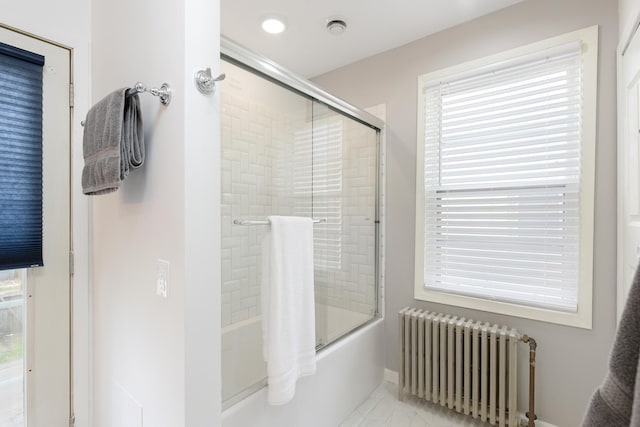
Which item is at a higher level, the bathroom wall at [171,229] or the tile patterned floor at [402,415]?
the bathroom wall at [171,229]

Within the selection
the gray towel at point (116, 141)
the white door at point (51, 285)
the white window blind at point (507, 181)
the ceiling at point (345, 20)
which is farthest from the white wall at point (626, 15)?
the white door at point (51, 285)

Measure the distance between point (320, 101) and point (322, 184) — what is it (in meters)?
0.53

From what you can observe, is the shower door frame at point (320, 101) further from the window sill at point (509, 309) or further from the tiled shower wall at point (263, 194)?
the window sill at point (509, 309)

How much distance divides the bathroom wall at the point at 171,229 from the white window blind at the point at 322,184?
815 mm

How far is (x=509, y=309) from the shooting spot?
→ 6.15 ft

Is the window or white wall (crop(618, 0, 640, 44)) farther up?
white wall (crop(618, 0, 640, 44))

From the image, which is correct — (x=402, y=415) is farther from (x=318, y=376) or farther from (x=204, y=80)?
(x=204, y=80)

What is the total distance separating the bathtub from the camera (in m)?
1.34

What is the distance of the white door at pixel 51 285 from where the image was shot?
1.34 m

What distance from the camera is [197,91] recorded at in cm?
97

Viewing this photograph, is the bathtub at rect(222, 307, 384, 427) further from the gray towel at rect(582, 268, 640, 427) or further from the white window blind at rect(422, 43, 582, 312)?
the gray towel at rect(582, 268, 640, 427)

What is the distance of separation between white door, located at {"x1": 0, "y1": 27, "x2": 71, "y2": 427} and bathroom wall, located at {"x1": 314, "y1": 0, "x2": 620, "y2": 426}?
2031 millimetres

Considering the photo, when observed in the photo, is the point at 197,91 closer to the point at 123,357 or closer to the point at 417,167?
the point at 123,357

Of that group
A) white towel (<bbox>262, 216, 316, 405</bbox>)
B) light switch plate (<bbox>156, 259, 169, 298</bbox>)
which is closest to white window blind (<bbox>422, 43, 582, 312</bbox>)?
white towel (<bbox>262, 216, 316, 405</bbox>)
